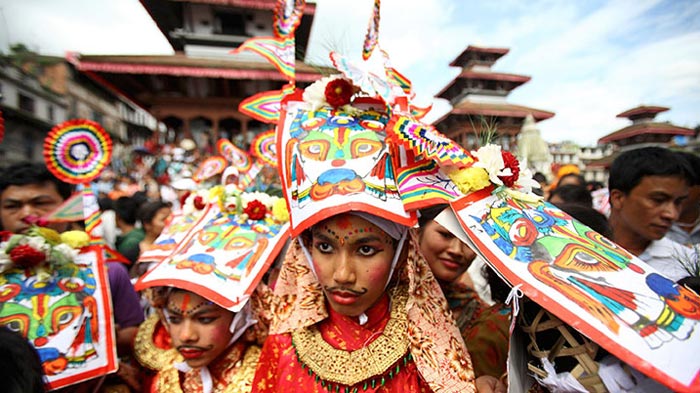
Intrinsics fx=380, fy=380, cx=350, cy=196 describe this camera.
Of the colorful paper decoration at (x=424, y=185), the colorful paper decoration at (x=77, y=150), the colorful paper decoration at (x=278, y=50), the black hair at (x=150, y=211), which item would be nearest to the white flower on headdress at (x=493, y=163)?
the colorful paper decoration at (x=424, y=185)

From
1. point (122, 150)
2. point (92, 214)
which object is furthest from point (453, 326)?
point (122, 150)

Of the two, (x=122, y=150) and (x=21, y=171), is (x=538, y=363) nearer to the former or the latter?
(x=21, y=171)

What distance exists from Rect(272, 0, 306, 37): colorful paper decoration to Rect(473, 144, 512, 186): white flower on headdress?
1.33 meters

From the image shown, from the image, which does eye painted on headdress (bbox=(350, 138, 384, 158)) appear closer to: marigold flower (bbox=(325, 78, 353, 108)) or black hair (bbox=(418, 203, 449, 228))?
marigold flower (bbox=(325, 78, 353, 108))

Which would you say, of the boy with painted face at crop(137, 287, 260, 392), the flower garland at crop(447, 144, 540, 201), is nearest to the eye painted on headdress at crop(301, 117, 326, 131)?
the flower garland at crop(447, 144, 540, 201)

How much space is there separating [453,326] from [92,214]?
2128 millimetres

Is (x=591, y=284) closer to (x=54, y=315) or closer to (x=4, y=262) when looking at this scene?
(x=54, y=315)

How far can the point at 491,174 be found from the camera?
1.35 m

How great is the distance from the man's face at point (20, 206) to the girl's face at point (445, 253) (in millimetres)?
2370

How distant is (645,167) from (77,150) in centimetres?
363

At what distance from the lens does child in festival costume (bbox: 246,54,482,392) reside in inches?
59.2

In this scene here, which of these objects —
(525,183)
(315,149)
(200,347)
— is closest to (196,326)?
(200,347)

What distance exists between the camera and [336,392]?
5.21 ft

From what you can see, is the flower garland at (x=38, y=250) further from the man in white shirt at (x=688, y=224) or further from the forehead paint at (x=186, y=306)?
the man in white shirt at (x=688, y=224)
